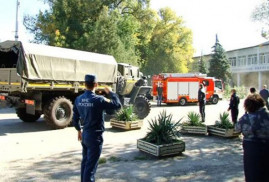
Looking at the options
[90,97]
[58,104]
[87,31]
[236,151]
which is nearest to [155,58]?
[87,31]

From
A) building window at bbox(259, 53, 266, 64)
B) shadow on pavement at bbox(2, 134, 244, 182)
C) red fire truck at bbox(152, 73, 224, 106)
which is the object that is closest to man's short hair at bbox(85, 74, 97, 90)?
shadow on pavement at bbox(2, 134, 244, 182)

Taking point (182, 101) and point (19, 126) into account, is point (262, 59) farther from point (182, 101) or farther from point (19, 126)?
point (19, 126)

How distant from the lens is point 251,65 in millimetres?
59250

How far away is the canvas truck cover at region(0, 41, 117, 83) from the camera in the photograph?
1078 cm

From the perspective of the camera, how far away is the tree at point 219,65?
49.0 m

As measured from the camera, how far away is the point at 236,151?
8.33 meters

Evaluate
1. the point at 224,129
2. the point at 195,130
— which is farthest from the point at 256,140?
the point at 195,130

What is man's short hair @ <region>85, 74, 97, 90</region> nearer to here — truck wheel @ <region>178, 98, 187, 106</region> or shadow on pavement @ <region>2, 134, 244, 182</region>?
shadow on pavement @ <region>2, 134, 244, 182</region>

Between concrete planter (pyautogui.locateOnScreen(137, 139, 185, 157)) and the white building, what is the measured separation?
172ft

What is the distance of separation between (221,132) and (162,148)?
3.57 m

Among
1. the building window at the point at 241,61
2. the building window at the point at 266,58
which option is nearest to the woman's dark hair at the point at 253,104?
the building window at the point at 266,58

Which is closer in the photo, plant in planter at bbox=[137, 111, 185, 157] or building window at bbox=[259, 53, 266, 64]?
plant in planter at bbox=[137, 111, 185, 157]

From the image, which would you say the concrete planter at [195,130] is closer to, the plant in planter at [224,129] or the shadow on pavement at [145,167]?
the plant in planter at [224,129]

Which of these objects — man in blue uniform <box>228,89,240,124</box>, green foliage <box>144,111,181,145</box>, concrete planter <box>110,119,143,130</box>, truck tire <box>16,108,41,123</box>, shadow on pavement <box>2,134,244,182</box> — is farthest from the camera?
truck tire <box>16,108,41,123</box>
